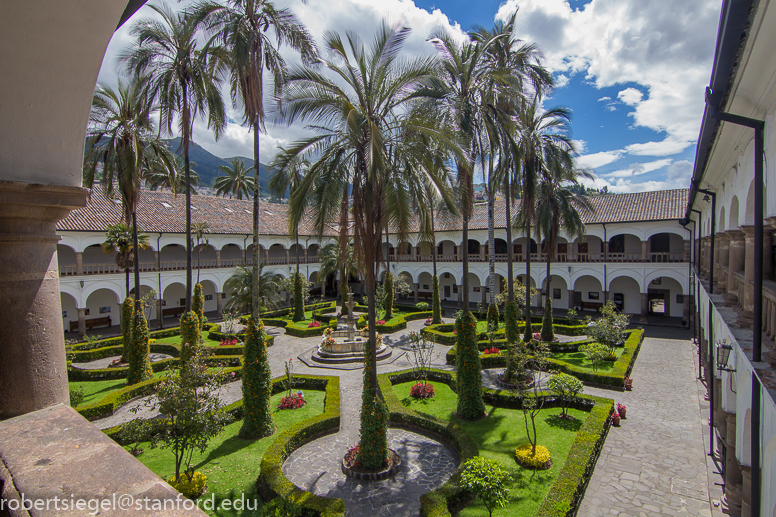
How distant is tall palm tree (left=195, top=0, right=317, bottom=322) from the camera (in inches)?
446

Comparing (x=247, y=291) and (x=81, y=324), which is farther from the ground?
(x=247, y=291)

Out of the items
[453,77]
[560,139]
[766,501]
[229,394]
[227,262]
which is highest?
[453,77]

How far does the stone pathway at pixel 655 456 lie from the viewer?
709 cm

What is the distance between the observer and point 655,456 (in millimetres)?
8758

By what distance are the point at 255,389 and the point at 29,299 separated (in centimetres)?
803

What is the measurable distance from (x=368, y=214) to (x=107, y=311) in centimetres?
2480

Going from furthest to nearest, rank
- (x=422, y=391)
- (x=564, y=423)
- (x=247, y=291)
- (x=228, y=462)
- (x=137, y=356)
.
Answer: (x=247, y=291) → (x=137, y=356) → (x=422, y=391) → (x=564, y=423) → (x=228, y=462)

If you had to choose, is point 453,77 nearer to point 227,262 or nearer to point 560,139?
point 560,139

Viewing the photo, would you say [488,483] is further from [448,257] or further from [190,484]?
[448,257]

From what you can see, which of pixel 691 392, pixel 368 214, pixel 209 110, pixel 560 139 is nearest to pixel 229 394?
pixel 368 214

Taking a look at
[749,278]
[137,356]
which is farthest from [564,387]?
[137,356]

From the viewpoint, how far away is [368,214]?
26.5 ft

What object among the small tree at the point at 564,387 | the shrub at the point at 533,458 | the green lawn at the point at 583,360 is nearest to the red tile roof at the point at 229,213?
the green lawn at the point at 583,360

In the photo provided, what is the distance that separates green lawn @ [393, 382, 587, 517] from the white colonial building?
33.2 feet
